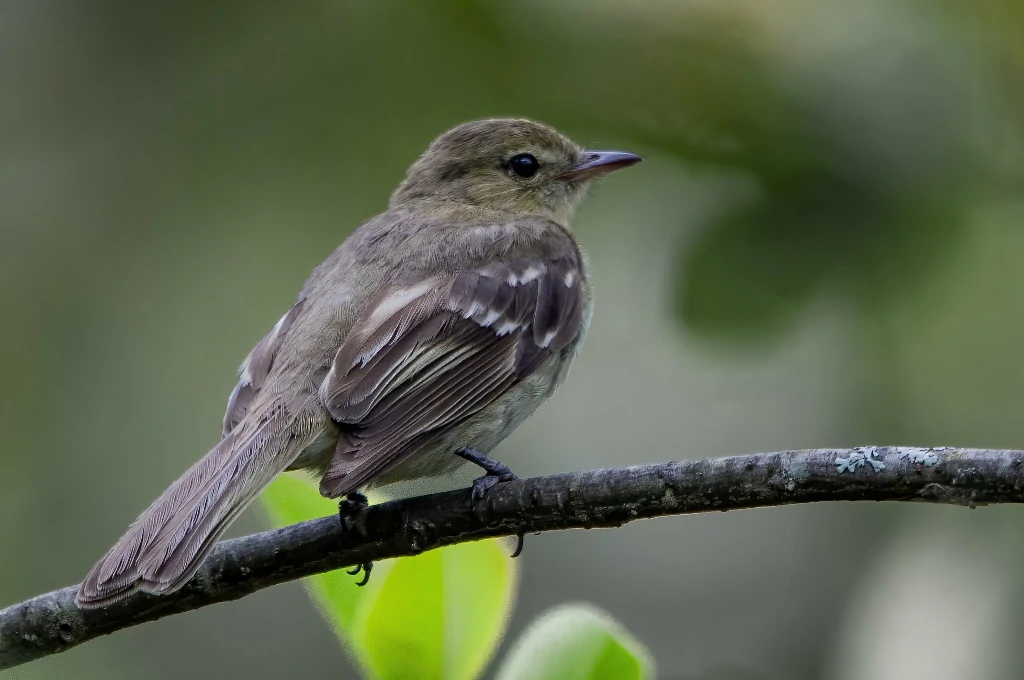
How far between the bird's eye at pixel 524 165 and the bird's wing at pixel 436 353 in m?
0.78

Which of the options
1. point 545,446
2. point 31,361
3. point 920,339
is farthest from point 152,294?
point 920,339

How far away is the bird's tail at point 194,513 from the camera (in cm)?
270

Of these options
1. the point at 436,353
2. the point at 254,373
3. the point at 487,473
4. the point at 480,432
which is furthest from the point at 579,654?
the point at 254,373

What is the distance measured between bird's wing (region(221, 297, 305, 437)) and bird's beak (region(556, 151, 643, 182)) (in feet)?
5.05

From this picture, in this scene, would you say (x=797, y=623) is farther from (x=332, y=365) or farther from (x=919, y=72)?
(x=919, y=72)

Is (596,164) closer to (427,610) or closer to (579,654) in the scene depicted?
(427,610)

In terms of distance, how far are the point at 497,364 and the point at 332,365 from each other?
0.60m

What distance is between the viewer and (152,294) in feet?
20.3

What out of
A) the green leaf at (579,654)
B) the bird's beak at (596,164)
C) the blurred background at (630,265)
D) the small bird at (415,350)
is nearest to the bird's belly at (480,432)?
the small bird at (415,350)

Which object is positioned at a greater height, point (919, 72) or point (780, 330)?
point (919, 72)

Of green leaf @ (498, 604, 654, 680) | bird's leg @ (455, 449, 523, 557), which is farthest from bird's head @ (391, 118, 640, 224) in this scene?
green leaf @ (498, 604, 654, 680)

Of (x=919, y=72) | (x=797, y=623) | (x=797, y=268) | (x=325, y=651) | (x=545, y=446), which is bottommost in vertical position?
(x=325, y=651)

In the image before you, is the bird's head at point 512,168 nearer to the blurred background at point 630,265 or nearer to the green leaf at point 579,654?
the blurred background at point 630,265

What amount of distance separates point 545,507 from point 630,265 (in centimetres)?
319
